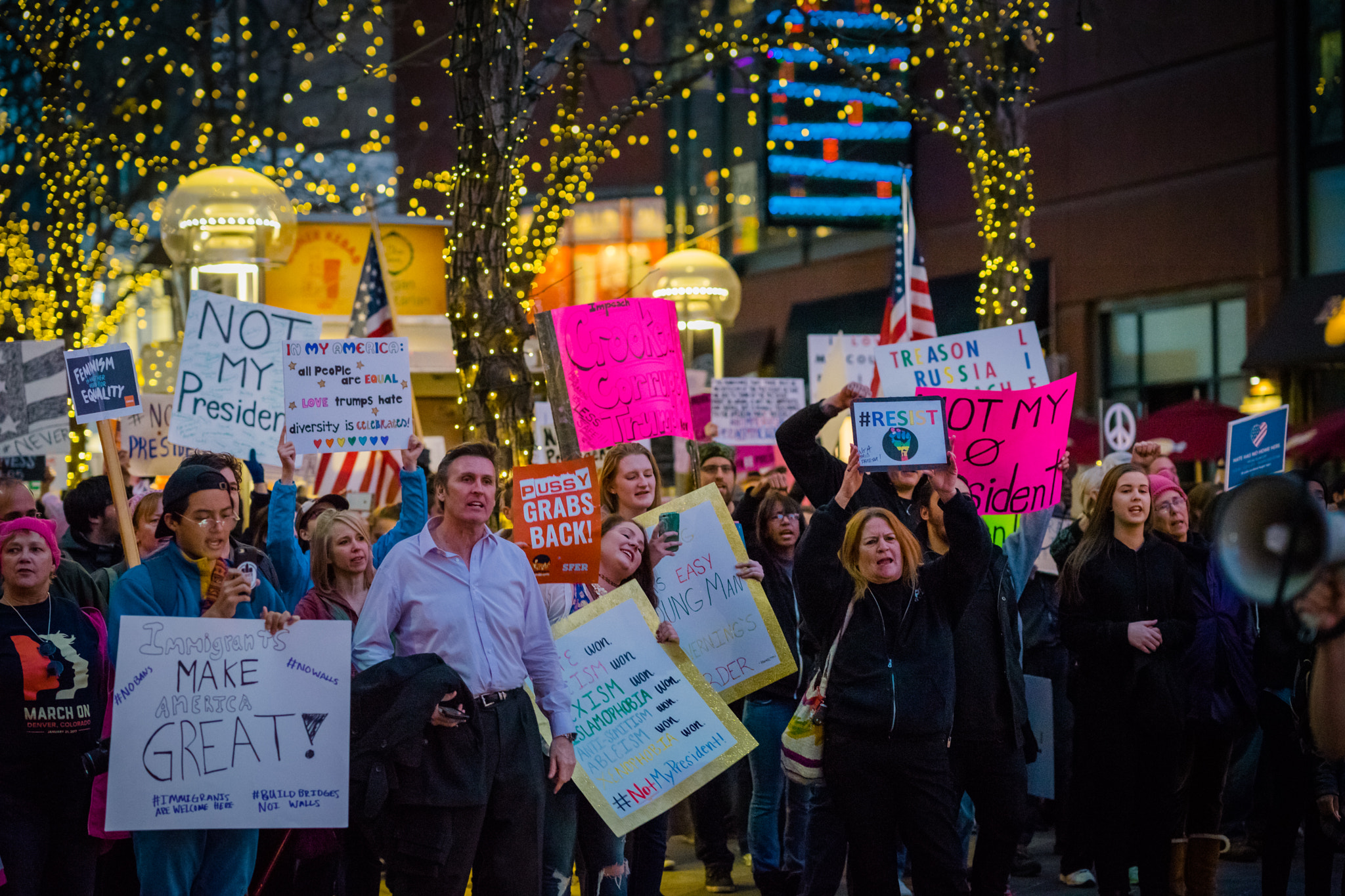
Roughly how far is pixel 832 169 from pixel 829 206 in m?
0.61

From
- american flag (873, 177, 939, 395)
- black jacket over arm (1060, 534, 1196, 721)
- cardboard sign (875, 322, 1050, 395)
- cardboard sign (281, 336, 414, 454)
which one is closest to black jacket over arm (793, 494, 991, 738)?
black jacket over arm (1060, 534, 1196, 721)

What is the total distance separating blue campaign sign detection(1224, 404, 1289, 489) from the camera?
925cm

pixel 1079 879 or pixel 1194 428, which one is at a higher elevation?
pixel 1194 428

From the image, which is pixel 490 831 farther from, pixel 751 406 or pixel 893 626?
pixel 751 406

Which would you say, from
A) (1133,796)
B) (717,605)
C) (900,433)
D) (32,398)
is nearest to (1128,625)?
(1133,796)

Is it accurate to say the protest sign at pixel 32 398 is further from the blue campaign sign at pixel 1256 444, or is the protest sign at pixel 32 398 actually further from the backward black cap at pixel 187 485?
the blue campaign sign at pixel 1256 444

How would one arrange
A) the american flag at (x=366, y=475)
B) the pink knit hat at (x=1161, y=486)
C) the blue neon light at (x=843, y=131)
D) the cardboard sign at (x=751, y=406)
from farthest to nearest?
the blue neon light at (x=843, y=131) < the cardboard sign at (x=751, y=406) < the american flag at (x=366, y=475) < the pink knit hat at (x=1161, y=486)

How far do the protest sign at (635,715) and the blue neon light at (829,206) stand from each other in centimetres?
1863

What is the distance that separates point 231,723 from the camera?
559 cm

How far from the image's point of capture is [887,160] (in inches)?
1001

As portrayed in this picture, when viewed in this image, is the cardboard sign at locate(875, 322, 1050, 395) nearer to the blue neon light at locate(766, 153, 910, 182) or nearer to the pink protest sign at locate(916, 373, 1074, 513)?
the pink protest sign at locate(916, 373, 1074, 513)

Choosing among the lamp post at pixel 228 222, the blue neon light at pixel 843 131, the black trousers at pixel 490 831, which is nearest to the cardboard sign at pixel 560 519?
the black trousers at pixel 490 831

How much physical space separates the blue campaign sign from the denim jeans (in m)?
3.30

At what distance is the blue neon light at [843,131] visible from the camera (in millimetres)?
24125
